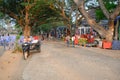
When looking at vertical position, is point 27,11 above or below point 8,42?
above

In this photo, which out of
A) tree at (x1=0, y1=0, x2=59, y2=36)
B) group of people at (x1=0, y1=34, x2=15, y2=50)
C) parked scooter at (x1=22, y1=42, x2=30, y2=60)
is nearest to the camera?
parked scooter at (x1=22, y1=42, x2=30, y2=60)

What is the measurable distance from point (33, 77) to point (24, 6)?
34314 millimetres

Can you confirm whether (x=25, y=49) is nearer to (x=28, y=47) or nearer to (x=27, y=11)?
(x=28, y=47)

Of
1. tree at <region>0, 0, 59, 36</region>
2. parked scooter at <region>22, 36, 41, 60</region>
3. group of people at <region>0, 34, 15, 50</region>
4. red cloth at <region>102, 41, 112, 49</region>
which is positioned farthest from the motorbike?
tree at <region>0, 0, 59, 36</region>

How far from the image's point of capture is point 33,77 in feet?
36.0

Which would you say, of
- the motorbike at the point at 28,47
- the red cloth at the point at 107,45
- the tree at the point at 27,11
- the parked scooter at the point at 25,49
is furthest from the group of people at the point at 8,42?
the tree at the point at 27,11

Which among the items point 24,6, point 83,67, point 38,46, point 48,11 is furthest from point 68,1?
point 83,67

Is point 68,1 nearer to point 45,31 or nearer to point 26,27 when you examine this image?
point 26,27

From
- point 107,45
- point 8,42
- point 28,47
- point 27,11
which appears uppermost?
point 27,11

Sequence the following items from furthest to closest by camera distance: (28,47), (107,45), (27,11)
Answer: (27,11), (107,45), (28,47)

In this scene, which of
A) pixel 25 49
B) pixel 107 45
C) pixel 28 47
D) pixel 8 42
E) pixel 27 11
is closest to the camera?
pixel 25 49

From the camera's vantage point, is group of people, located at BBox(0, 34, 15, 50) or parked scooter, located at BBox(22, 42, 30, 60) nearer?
parked scooter, located at BBox(22, 42, 30, 60)

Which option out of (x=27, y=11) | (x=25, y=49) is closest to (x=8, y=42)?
(x=25, y=49)

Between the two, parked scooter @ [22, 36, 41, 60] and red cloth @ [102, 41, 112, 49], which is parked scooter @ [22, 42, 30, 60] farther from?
red cloth @ [102, 41, 112, 49]
